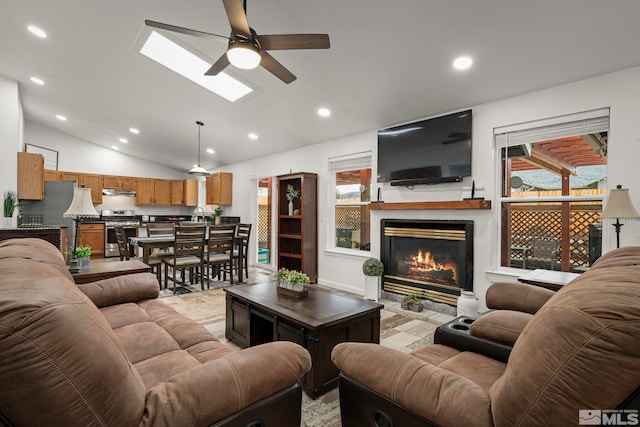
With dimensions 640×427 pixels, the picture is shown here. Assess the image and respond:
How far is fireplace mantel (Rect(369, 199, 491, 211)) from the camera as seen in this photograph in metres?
3.35

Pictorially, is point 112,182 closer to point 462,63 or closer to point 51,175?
point 51,175

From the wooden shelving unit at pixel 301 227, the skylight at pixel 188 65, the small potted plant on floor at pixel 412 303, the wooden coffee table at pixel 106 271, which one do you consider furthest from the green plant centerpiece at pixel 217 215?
the small potted plant on floor at pixel 412 303

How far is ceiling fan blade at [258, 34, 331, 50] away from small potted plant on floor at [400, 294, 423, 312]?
3062 mm

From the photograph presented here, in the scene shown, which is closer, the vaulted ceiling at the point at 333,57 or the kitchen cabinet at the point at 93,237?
the vaulted ceiling at the point at 333,57

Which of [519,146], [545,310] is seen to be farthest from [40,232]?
[519,146]

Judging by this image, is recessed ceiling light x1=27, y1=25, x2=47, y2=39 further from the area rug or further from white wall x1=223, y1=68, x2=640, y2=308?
white wall x1=223, y1=68, x2=640, y2=308

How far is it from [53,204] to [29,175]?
85cm

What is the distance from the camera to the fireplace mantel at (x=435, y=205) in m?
3.35

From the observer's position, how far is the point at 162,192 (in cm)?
894

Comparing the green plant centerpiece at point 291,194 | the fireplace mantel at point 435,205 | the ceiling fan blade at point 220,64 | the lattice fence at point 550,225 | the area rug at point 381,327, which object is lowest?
the area rug at point 381,327

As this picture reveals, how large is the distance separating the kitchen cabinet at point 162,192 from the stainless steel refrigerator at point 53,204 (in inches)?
108

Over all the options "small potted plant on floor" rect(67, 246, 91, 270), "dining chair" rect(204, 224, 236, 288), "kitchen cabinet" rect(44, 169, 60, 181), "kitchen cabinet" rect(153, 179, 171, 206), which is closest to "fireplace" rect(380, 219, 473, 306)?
"dining chair" rect(204, 224, 236, 288)

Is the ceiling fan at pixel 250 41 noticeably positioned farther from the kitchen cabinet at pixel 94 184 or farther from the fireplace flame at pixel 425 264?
the kitchen cabinet at pixel 94 184

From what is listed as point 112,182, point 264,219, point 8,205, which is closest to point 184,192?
point 112,182
